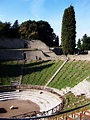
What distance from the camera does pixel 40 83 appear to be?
117 feet

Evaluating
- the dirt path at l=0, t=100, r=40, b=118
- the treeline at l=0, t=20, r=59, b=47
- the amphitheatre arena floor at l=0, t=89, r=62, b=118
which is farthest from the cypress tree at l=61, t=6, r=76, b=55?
the dirt path at l=0, t=100, r=40, b=118

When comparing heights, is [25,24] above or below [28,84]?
above

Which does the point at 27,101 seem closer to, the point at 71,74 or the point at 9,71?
the point at 71,74

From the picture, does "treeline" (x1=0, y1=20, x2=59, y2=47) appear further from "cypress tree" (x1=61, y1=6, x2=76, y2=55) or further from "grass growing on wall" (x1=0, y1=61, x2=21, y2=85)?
"grass growing on wall" (x1=0, y1=61, x2=21, y2=85)

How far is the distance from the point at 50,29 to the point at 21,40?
69.1ft

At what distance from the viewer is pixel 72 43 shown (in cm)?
4803

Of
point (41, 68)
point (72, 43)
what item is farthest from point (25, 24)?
point (41, 68)

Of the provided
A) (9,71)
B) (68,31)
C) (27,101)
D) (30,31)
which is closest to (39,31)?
(30,31)

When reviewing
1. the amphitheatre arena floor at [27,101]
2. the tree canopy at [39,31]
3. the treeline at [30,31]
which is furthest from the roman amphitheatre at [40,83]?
the tree canopy at [39,31]

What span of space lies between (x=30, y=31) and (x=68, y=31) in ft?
52.1

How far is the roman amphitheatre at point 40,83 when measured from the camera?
25.7m

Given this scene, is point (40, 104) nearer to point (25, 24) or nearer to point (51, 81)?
point (51, 81)

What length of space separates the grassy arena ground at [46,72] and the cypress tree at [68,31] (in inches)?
267

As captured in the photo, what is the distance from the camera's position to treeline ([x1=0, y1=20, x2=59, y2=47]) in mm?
58200
